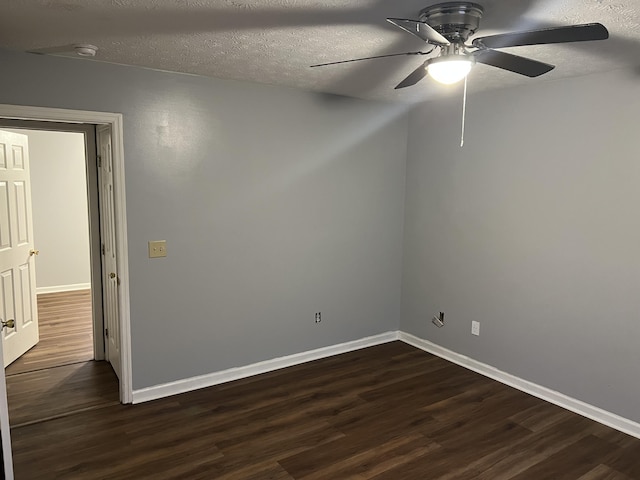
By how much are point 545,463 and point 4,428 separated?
285cm

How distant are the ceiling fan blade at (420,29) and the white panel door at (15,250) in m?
3.48

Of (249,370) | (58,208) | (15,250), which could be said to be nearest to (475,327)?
(249,370)

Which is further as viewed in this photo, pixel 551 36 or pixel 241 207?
pixel 241 207

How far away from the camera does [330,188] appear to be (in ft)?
13.3

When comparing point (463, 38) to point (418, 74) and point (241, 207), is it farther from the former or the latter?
point (241, 207)

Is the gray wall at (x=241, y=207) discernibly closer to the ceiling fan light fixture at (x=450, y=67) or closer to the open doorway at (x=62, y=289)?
the open doorway at (x=62, y=289)

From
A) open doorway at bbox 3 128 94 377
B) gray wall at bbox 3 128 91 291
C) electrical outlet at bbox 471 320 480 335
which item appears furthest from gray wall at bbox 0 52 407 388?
gray wall at bbox 3 128 91 291

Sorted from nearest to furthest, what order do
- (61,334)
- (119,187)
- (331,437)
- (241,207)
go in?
(331,437), (119,187), (241,207), (61,334)

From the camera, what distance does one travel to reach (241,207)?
3619 mm

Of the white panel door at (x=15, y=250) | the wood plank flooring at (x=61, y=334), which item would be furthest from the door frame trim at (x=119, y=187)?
the white panel door at (x=15, y=250)

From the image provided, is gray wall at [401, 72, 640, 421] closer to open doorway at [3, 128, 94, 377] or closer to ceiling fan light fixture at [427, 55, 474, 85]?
ceiling fan light fixture at [427, 55, 474, 85]

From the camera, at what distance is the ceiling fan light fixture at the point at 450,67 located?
200 cm

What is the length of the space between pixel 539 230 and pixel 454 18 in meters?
2.05

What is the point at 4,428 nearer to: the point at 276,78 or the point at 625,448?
the point at 276,78
